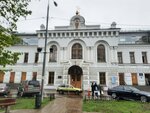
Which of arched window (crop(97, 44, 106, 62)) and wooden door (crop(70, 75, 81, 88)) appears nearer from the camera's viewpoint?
wooden door (crop(70, 75, 81, 88))

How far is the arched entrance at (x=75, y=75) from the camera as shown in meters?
30.3

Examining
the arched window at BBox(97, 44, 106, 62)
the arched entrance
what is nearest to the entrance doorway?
the arched window at BBox(97, 44, 106, 62)

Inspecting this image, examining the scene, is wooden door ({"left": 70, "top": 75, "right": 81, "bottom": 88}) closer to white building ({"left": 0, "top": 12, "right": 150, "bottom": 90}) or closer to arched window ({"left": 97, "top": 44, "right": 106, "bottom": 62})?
white building ({"left": 0, "top": 12, "right": 150, "bottom": 90})

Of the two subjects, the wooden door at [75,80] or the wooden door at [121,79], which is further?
the wooden door at [121,79]

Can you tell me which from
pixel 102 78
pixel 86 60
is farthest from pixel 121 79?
pixel 86 60

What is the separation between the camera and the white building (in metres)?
30.2

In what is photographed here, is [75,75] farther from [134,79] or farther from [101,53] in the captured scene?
[134,79]

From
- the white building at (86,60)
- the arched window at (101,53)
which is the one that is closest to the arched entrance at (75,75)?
the white building at (86,60)

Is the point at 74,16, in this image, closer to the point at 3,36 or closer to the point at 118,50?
the point at 118,50

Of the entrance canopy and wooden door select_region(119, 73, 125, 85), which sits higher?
the entrance canopy

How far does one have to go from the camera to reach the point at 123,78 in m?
31.0

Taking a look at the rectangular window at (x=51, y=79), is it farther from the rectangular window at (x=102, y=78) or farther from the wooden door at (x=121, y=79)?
the wooden door at (x=121, y=79)

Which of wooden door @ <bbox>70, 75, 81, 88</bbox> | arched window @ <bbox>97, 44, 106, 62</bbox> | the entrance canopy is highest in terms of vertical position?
arched window @ <bbox>97, 44, 106, 62</bbox>

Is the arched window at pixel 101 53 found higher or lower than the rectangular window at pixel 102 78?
higher
